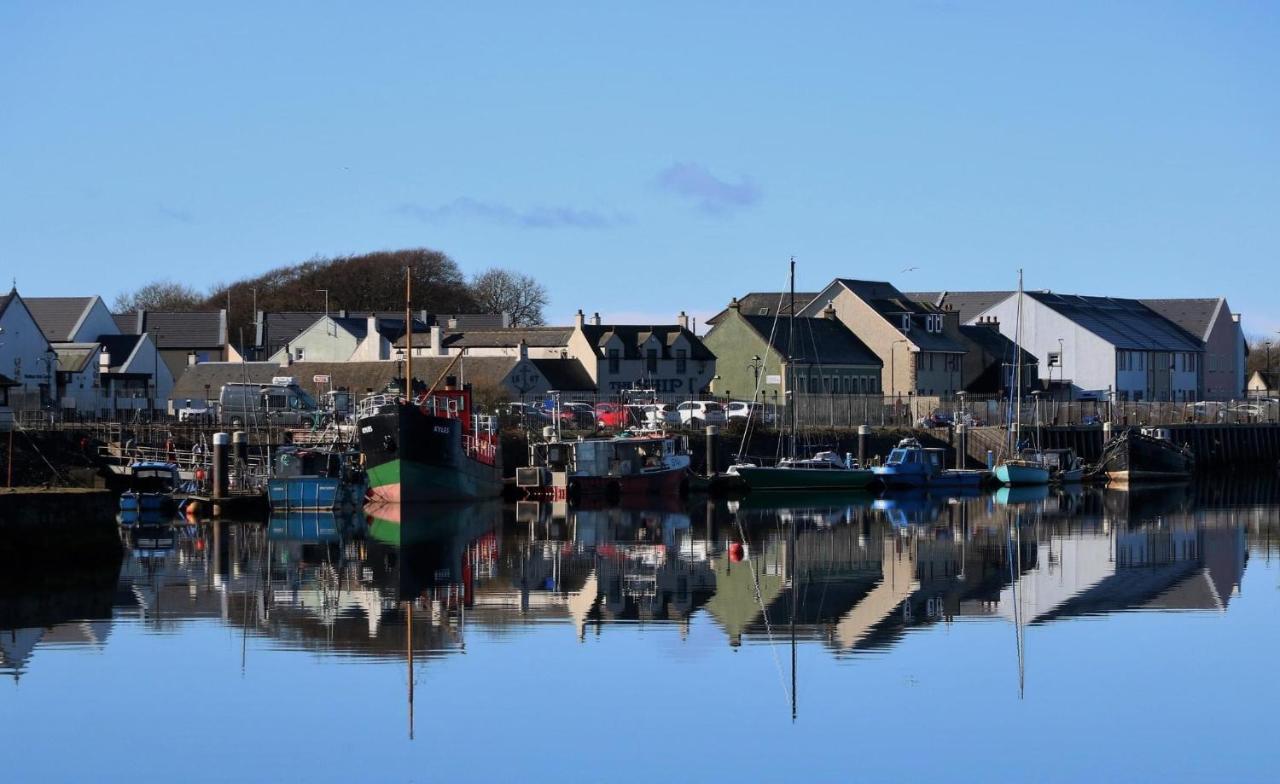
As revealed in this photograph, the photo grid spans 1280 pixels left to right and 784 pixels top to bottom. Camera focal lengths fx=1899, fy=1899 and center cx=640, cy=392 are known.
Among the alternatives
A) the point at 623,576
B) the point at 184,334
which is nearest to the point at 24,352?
the point at 184,334

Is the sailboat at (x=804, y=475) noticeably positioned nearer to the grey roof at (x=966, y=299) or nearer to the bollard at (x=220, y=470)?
the bollard at (x=220, y=470)

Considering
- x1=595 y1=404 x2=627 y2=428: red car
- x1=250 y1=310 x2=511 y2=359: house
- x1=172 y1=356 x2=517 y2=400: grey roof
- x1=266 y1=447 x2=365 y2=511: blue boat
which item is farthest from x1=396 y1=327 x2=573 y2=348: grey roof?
x1=266 y1=447 x2=365 y2=511: blue boat

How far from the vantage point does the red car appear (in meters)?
75.5

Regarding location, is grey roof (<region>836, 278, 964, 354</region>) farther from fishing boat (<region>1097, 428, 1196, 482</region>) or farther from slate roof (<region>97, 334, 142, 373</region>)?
slate roof (<region>97, 334, 142, 373</region>)

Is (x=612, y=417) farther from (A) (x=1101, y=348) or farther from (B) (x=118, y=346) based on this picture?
(A) (x=1101, y=348)

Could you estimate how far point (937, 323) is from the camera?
105 meters

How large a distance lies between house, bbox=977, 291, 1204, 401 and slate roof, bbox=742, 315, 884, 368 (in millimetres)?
14673

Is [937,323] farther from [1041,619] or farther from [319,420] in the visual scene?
[1041,619]

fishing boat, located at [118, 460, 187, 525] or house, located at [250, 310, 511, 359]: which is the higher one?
house, located at [250, 310, 511, 359]

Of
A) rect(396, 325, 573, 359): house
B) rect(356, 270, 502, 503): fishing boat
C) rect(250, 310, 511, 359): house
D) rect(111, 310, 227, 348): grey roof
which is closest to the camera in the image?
rect(356, 270, 502, 503): fishing boat

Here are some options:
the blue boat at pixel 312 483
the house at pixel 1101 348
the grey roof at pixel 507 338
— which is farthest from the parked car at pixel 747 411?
the house at pixel 1101 348

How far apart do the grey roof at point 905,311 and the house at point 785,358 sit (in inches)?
94.8

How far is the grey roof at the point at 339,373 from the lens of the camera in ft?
301

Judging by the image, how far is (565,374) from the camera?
95.1 metres
